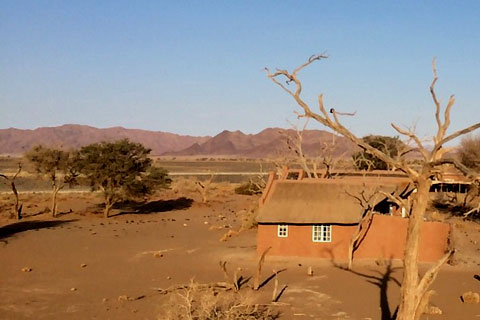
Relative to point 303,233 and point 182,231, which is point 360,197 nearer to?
point 303,233

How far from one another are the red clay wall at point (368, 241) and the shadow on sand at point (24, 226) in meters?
17.4

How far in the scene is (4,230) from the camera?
114 feet

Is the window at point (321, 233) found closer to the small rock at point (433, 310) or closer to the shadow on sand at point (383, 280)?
the shadow on sand at point (383, 280)

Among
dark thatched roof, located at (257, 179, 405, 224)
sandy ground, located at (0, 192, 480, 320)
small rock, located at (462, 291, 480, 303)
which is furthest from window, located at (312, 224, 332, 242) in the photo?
small rock, located at (462, 291, 480, 303)

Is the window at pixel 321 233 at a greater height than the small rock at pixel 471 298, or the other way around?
the window at pixel 321 233

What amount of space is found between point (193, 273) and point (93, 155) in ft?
74.1

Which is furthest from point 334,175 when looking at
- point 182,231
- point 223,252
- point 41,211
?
point 41,211

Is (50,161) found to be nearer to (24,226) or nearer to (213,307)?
(24,226)

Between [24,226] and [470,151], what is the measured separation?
41090 mm

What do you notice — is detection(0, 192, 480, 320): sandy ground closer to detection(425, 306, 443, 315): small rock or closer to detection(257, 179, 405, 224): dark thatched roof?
detection(425, 306, 443, 315): small rock

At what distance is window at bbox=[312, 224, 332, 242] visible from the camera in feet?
84.8

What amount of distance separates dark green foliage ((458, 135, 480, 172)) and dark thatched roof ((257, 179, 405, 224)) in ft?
82.8

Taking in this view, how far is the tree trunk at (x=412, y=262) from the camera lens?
380 inches

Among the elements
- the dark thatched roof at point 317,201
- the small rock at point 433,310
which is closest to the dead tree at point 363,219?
the dark thatched roof at point 317,201
